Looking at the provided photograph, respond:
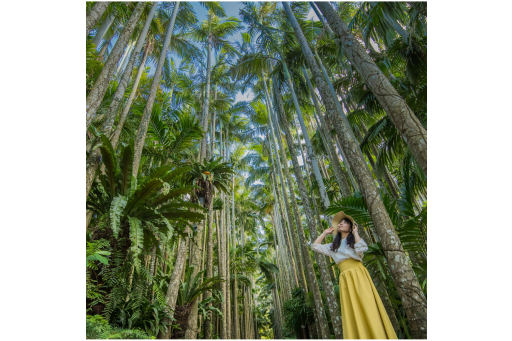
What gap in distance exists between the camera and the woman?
6.64 ft

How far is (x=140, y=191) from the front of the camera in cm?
334

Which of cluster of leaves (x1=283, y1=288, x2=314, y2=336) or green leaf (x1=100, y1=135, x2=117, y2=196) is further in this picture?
cluster of leaves (x1=283, y1=288, x2=314, y2=336)

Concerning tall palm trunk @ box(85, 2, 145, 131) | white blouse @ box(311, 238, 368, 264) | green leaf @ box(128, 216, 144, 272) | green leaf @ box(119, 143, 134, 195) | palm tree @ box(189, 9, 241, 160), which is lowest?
white blouse @ box(311, 238, 368, 264)

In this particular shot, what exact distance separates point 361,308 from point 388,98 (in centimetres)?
216

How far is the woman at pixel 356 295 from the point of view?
202 cm

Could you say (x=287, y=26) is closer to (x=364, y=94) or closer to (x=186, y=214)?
(x=364, y=94)

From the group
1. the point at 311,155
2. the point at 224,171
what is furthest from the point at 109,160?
the point at 311,155

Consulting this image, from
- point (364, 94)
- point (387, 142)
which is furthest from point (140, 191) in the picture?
point (364, 94)

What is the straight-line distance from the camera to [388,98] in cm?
275

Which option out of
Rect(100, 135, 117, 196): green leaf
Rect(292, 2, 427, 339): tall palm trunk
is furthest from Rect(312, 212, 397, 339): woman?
Rect(100, 135, 117, 196): green leaf

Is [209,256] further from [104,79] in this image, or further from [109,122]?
[104,79]

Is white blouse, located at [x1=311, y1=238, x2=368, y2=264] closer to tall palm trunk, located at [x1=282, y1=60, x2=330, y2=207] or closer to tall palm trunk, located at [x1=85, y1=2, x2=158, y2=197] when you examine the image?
tall palm trunk, located at [x1=85, y1=2, x2=158, y2=197]

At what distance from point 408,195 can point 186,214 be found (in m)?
3.37

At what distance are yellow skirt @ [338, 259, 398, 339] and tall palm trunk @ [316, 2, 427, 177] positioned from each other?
1.15 m
